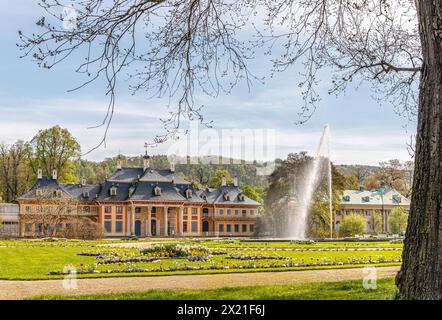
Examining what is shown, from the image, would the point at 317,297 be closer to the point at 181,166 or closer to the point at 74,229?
the point at 74,229

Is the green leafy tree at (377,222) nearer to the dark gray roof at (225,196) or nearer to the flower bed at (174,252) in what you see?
the dark gray roof at (225,196)

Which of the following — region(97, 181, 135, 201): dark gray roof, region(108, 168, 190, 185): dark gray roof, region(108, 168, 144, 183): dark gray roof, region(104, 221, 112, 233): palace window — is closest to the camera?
region(104, 221, 112, 233): palace window

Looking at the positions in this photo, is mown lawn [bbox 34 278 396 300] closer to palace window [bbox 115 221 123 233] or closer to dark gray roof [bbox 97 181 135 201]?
palace window [bbox 115 221 123 233]

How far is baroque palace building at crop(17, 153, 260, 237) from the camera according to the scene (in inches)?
2088

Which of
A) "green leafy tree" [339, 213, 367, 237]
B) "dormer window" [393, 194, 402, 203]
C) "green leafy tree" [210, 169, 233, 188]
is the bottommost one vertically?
"green leafy tree" [339, 213, 367, 237]

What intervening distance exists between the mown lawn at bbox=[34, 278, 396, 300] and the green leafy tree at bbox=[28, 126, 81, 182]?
40703 mm

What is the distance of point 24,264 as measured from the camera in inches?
636

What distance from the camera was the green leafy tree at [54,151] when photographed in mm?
50000

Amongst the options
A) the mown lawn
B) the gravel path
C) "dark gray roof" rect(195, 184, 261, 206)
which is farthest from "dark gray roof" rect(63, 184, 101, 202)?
the mown lawn

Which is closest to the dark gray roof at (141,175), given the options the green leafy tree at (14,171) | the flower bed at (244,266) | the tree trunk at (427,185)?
the green leafy tree at (14,171)

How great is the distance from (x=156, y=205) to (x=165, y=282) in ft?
143

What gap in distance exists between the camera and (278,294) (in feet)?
28.2
